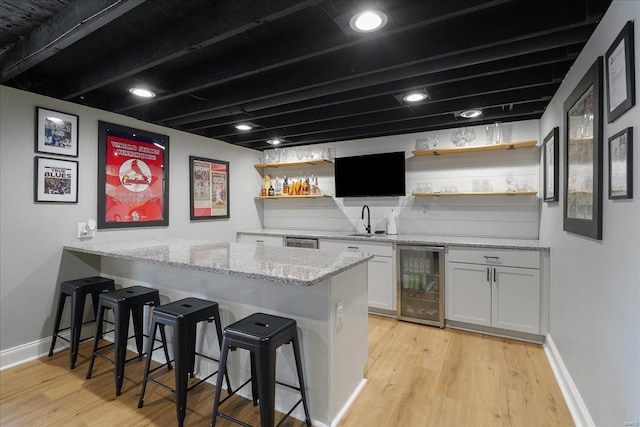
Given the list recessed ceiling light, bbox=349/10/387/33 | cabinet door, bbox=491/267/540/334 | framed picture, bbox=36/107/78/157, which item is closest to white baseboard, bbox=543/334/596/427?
cabinet door, bbox=491/267/540/334

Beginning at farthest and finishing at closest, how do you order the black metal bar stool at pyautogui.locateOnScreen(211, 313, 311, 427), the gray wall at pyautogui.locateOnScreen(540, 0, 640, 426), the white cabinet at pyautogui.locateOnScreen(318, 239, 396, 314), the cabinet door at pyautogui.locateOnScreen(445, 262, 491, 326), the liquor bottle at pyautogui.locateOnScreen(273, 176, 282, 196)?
the liquor bottle at pyautogui.locateOnScreen(273, 176, 282, 196) → the white cabinet at pyautogui.locateOnScreen(318, 239, 396, 314) → the cabinet door at pyautogui.locateOnScreen(445, 262, 491, 326) → the black metal bar stool at pyautogui.locateOnScreen(211, 313, 311, 427) → the gray wall at pyautogui.locateOnScreen(540, 0, 640, 426)

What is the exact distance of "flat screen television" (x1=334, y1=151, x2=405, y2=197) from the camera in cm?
399

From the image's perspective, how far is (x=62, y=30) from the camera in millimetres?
1786

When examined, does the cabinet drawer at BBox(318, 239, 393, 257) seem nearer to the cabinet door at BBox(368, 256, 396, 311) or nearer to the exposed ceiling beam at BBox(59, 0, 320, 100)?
the cabinet door at BBox(368, 256, 396, 311)

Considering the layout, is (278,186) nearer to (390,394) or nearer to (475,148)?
(475,148)

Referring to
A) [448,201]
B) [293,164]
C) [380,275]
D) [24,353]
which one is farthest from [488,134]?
[24,353]

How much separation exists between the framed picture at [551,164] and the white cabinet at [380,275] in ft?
5.09

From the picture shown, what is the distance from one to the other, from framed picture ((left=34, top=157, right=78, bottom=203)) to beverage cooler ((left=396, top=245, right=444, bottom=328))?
128 inches

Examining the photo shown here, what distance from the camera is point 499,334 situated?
3.05m

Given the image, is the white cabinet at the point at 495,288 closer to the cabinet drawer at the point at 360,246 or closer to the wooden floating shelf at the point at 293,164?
the cabinet drawer at the point at 360,246

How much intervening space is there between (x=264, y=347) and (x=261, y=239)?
2.94 m

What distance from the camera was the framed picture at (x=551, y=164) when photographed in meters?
2.47

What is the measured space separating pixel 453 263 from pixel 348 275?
170 centimetres

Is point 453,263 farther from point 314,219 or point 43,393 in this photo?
point 43,393
